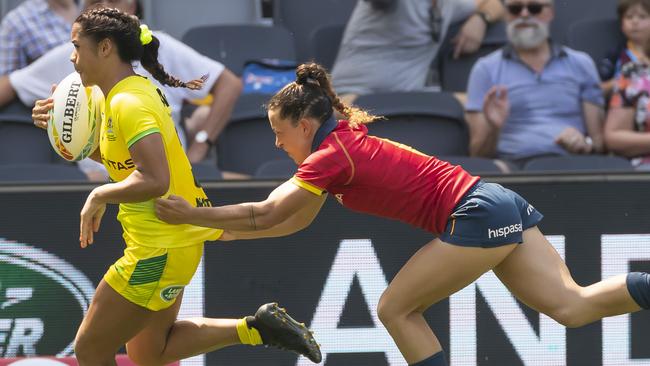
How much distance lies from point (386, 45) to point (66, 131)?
11.2 ft

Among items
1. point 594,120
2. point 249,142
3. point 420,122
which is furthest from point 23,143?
point 594,120

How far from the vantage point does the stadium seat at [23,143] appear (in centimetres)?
695

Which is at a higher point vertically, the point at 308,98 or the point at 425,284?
the point at 308,98

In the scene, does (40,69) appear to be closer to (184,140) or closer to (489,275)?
(184,140)

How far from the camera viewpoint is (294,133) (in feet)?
15.0

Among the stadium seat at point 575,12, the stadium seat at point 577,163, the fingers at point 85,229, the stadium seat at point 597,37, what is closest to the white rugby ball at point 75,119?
the fingers at point 85,229

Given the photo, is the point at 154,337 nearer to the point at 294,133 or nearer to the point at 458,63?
the point at 294,133

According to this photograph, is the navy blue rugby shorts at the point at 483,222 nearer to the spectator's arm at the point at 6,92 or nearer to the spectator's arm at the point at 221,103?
the spectator's arm at the point at 221,103

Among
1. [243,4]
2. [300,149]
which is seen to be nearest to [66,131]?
[300,149]

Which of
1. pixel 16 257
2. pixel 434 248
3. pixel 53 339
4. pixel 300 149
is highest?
pixel 300 149

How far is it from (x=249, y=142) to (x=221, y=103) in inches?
11.4

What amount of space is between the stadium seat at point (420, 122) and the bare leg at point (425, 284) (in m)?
2.36

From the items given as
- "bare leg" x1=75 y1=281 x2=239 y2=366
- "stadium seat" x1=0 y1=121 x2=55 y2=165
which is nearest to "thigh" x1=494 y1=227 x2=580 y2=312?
"bare leg" x1=75 y1=281 x2=239 y2=366

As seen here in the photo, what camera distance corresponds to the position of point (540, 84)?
7.24 meters
